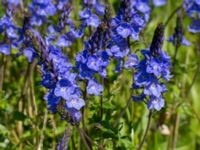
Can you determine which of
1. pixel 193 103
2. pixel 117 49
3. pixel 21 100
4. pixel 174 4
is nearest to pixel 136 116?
pixel 193 103

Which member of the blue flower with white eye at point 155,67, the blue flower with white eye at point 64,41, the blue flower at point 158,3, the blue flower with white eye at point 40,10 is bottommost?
the blue flower with white eye at point 155,67

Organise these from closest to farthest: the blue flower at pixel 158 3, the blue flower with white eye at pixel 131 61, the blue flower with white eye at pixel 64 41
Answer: the blue flower with white eye at pixel 131 61 → the blue flower with white eye at pixel 64 41 → the blue flower at pixel 158 3

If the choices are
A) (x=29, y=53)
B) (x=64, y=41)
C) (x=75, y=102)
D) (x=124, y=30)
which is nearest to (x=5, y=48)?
(x=29, y=53)

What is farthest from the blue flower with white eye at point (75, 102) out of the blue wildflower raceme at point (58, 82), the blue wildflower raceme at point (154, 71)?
the blue wildflower raceme at point (154, 71)

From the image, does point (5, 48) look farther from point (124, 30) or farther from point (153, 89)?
point (153, 89)

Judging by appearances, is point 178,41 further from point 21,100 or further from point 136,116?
point 21,100

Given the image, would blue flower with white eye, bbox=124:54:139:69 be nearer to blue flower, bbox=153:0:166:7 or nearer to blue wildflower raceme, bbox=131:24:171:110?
blue wildflower raceme, bbox=131:24:171:110

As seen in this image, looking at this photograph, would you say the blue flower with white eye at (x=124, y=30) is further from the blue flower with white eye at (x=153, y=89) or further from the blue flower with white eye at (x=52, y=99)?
the blue flower with white eye at (x=52, y=99)
